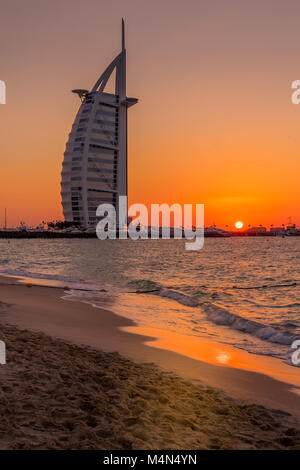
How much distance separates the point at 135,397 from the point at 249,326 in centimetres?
824

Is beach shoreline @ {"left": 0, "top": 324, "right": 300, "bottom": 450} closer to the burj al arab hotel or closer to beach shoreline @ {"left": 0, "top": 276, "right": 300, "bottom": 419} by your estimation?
beach shoreline @ {"left": 0, "top": 276, "right": 300, "bottom": 419}

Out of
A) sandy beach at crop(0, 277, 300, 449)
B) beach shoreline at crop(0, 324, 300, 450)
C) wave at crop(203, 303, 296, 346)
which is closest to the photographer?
beach shoreline at crop(0, 324, 300, 450)

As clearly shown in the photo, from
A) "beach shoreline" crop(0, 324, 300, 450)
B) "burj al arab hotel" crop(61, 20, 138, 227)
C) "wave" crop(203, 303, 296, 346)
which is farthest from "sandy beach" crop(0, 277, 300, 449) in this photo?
"burj al arab hotel" crop(61, 20, 138, 227)

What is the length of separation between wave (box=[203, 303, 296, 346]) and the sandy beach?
7.98 feet

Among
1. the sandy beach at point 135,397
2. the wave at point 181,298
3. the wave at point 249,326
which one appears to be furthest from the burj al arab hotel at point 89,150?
the sandy beach at point 135,397

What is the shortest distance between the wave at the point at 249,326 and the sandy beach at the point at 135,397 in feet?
7.98

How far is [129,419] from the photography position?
527 centimetres

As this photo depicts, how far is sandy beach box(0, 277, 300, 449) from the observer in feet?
15.7

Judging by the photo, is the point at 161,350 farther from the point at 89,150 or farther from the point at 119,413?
the point at 89,150
